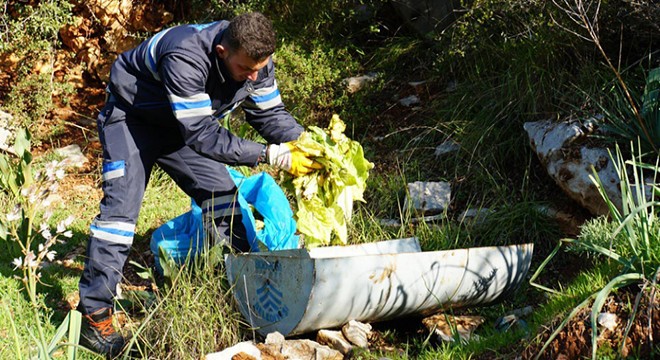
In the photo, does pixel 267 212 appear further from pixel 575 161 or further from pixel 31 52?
pixel 31 52

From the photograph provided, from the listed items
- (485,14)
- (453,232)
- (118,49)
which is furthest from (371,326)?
(118,49)

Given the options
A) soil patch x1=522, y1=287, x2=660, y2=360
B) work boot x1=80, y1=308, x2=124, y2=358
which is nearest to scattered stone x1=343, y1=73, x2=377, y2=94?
work boot x1=80, y1=308, x2=124, y2=358

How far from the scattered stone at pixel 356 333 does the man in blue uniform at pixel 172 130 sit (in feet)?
2.82

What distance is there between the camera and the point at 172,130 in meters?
4.74

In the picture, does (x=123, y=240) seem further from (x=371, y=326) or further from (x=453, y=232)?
(x=453, y=232)

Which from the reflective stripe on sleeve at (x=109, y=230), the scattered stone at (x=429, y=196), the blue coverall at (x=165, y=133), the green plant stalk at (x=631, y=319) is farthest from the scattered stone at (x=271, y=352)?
the scattered stone at (x=429, y=196)

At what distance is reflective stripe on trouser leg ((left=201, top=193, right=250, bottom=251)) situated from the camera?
15.9 ft

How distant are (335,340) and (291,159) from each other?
96cm

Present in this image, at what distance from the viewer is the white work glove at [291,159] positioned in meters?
4.39

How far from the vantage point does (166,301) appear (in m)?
4.21

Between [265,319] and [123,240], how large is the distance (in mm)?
894

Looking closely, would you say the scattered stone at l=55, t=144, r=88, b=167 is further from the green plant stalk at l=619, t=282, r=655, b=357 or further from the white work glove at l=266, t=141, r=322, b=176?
the green plant stalk at l=619, t=282, r=655, b=357

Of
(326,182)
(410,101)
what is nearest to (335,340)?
(326,182)

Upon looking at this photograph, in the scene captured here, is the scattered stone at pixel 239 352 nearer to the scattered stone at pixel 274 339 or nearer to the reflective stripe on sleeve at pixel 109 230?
the scattered stone at pixel 274 339
